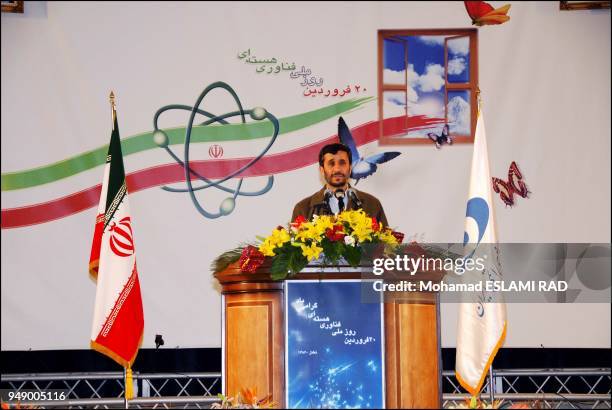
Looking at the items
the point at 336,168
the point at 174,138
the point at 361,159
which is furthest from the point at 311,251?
the point at 174,138

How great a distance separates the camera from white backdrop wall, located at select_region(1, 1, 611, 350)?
682cm

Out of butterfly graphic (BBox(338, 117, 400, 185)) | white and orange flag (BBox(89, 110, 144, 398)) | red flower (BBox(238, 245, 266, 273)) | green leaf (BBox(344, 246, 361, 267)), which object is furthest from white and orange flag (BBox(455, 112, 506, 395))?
butterfly graphic (BBox(338, 117, 400, 185))

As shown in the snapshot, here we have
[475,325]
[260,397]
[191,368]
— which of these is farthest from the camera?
[191,368]

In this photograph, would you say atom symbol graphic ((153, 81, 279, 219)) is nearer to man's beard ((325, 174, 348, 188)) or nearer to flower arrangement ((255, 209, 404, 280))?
man's beard ((325, 174, 348, 188))

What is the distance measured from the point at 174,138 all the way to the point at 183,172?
282 millimetres

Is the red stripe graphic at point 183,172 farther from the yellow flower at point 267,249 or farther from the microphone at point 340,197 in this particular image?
the yellow flower at point 267,249

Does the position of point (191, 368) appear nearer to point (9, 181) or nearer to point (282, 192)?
point (282, 192)

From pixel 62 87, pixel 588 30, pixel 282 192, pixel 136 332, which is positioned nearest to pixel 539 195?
pixel 588 30

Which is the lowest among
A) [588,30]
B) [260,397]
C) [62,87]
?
[260,397]

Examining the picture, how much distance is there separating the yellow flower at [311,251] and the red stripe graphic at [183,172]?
9.44ft

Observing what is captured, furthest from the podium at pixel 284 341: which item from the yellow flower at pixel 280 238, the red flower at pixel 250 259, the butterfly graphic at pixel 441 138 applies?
the butterfly graphic at pixel 441 138

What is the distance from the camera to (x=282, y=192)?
694 cm

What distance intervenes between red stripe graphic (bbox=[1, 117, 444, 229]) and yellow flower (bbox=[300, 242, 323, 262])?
2.88 metres

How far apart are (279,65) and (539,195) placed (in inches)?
89.8
